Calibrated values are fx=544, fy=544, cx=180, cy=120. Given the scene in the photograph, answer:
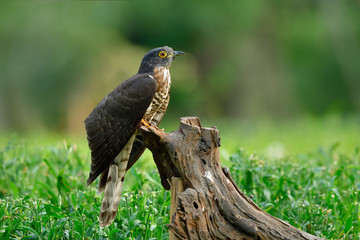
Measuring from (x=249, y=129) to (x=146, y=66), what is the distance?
6584mm

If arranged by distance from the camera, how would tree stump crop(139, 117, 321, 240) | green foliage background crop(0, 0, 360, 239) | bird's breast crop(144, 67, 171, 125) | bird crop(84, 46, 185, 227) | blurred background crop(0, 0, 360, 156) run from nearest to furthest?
tree stump crop(139, 117, 321, 240)
bird crop(84, 46, 185, 227)
bird's breast crop(144, 67, 171, 125)
green foliage background crop(0, 0, 360, 239)
blurred background crop(0, 0, 360, 156)

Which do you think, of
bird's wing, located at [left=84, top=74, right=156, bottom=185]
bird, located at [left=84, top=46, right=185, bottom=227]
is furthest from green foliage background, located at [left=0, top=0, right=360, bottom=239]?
bird's wing, located at [left=84, top=74, right=156, bottom=185]

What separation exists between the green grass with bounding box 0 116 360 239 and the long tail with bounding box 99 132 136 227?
2.8 inches

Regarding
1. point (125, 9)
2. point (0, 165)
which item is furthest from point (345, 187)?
point (125, 9)

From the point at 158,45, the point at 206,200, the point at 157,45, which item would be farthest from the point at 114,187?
the point at 157,45

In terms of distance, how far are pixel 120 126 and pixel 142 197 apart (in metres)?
0.59

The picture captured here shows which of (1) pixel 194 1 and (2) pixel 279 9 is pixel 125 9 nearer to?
(1) pixel 194 1

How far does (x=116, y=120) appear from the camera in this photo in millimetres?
4324

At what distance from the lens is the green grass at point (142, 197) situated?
151 inches

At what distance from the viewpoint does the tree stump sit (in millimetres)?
3227

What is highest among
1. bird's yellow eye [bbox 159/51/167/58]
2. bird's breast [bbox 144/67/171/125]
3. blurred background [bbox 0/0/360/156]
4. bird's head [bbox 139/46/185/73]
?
blurred background [bbox 0/0/360/156]

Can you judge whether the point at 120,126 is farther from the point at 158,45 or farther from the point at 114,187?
the point at 158,45

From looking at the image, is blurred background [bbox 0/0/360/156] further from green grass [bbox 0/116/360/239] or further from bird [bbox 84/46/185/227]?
bird [bbox 84/46/185/227]

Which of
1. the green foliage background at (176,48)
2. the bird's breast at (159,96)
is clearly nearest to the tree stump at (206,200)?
the bird's breast at (159,96)
